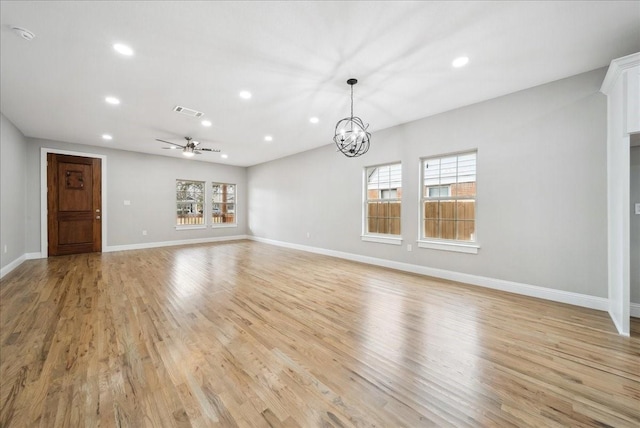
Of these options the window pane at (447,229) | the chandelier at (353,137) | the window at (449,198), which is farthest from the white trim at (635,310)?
the chandelier at (353,137)

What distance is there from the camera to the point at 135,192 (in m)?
7.09

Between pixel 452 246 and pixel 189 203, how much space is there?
25.7ft

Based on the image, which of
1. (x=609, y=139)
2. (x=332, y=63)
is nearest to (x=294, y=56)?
(x=332, y=63)

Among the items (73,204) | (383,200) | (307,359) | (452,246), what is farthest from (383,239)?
(73,204)

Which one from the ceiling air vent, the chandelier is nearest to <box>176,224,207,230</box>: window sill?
the ceiling air vent

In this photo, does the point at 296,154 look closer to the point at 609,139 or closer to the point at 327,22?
the point at 327,22

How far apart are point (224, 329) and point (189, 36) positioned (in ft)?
9.42

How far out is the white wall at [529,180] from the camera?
2980mm

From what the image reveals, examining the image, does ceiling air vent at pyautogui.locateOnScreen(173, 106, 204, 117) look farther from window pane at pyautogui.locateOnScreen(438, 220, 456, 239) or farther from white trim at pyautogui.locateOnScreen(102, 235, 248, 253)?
white trim at pyautogui.locateOnScreen(102, 235, 248, 253)

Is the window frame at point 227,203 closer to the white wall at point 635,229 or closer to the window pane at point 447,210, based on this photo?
the window pane at point 447,210

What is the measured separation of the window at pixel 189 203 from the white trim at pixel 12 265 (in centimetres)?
327

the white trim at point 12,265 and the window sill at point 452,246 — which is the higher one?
the window sill at point 452,246

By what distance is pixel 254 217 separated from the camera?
8969 mm

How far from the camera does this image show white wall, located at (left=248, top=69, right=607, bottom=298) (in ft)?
9.78
